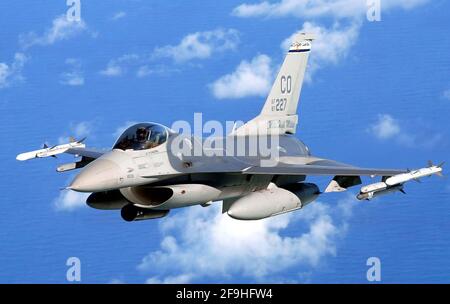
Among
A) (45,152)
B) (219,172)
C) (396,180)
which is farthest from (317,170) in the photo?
(45,152)

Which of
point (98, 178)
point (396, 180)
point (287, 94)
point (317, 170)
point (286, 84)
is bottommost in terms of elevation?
point (98, 178)

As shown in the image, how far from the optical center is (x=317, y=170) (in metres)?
22.1

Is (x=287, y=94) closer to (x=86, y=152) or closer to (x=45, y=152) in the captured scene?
(x=86, y=152)

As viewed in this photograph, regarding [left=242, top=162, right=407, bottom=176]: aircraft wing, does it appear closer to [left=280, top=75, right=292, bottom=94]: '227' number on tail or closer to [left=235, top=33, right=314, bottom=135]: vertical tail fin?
[left=235, top=33, right=314, bottom=135]: vertical tail fin

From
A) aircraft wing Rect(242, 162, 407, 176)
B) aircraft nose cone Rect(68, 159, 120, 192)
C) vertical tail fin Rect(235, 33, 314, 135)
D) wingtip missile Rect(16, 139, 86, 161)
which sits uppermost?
vertical tail fin Rect(235, 33, 314, 135)

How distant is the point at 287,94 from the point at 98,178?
6252mm

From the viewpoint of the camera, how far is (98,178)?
65.7ft

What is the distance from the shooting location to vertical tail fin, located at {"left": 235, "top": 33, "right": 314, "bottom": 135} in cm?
2433

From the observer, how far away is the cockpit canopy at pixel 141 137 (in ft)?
68.1

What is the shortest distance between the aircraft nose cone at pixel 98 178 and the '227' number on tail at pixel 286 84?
18.9 ft

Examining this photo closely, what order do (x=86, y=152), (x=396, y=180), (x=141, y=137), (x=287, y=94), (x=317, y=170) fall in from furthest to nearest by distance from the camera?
(x=287, y=94), (x=86, y=152), (x=317, y=170), (x=396, y=180), (x=141, y=137)

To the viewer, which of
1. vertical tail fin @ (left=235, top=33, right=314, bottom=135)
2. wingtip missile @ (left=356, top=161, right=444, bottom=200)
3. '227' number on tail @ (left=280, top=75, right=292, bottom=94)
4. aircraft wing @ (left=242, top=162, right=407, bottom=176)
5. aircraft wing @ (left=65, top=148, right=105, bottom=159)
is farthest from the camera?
'227' number on tail @ (left=280, top=75, right=292, bottom=94)

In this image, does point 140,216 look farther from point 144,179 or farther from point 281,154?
point 281,154

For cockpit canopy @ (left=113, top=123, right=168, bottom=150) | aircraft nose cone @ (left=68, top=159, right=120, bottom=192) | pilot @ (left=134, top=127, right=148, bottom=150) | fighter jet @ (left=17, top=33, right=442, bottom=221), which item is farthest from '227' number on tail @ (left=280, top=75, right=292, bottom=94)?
aircraft nose cone @ (left=68, top=159, right=120, bottom=192)
